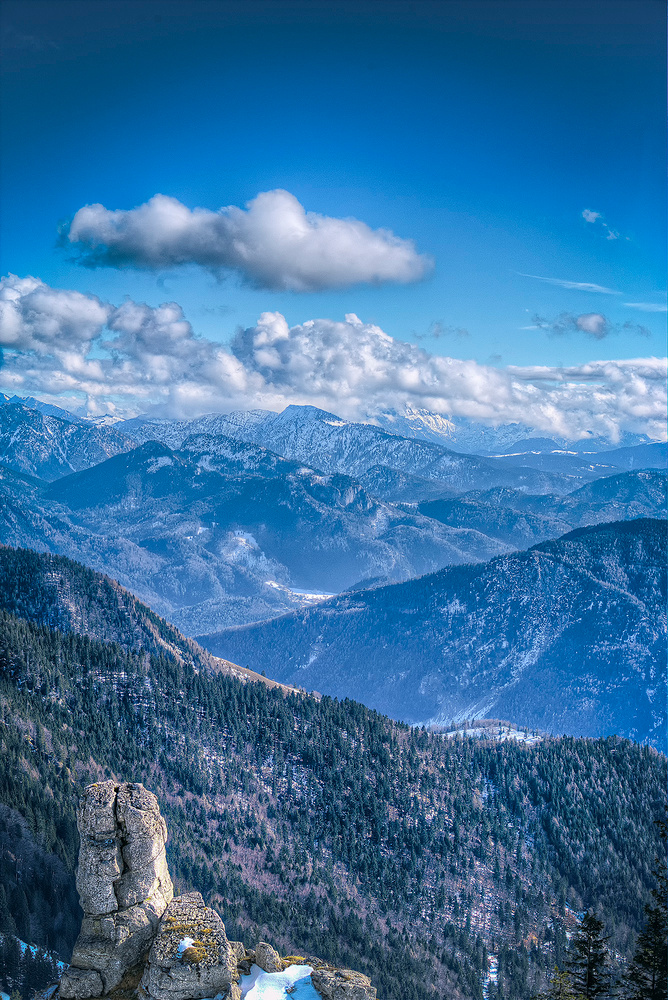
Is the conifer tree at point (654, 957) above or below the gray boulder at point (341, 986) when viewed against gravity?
above

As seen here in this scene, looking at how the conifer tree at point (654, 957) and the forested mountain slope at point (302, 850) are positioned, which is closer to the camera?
the conifer tree at point (654, 957)

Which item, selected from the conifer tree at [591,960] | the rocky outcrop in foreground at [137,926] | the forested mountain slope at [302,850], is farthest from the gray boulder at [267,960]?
the forested mountain slope at [302,850]

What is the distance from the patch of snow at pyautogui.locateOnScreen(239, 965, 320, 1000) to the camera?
184 ft

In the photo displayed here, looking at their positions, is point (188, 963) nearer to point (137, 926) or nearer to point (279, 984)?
point (137, 926)

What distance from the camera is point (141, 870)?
5166cm

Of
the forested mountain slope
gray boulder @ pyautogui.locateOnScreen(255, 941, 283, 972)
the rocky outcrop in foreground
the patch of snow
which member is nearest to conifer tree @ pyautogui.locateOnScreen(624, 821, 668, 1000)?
the rocky outcrop in foreground

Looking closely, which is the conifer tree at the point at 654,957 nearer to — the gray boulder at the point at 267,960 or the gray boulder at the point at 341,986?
the gray boulder at the point at 341,986

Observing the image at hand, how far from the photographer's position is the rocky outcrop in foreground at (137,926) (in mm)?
45312

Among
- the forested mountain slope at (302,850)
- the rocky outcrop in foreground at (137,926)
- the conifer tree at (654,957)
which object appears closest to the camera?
the conifer tree at (654,957)

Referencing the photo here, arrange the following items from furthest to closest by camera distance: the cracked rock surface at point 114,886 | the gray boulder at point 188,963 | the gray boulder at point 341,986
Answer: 1. the gray boulder at point 341,986
2. the cracked rock surface at point 114,886
3. the gray boulder at point 188,963

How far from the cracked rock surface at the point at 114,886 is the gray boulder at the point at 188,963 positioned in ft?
11.6

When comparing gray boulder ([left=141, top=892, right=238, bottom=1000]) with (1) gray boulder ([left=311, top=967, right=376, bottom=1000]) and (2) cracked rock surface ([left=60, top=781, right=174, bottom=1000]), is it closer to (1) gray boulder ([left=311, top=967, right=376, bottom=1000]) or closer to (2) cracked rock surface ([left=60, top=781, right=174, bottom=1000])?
(2) cracked rock surface ([left=60, top=781, right=174, bottom=1000])

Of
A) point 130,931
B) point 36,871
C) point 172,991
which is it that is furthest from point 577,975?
point 36,871

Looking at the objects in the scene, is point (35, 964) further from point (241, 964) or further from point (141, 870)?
point (141, 870)
